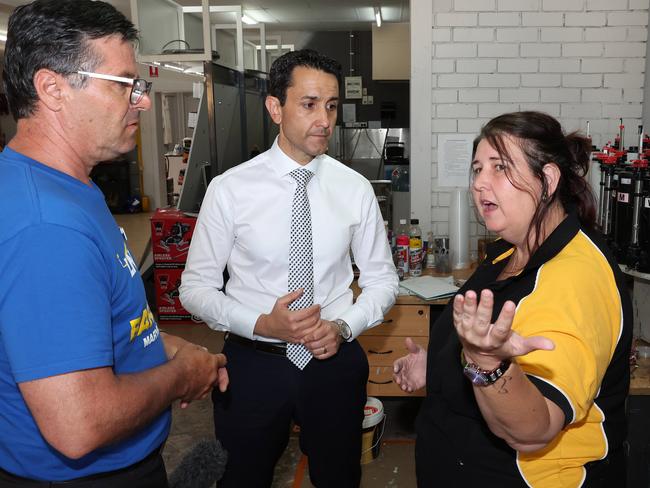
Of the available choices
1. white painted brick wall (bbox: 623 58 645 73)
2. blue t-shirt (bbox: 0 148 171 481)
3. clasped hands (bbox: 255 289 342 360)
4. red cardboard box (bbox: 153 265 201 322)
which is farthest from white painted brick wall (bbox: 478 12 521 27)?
red cardboard box (bbox: 153 265 201 322)

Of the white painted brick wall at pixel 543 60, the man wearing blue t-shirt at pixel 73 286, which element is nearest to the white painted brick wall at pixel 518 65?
the white painted brick wall at pixel 543 60

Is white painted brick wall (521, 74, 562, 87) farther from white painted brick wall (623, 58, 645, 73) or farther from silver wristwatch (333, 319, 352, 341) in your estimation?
silver wristwatch (333, 319, 352, 341)

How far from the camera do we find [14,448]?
41.8 inches

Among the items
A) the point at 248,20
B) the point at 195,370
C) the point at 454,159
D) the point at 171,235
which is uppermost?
the point at 248,20

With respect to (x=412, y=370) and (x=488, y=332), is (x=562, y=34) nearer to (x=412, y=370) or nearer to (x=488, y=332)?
(x=412, y=370)

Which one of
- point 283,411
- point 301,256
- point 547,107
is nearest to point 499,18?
point 547,107

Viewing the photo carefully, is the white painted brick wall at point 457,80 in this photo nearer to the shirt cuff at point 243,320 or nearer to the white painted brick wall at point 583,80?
the white painted brick wall at point 583,80

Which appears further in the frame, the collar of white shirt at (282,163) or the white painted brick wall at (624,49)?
the white painted brick wall at (624,49)

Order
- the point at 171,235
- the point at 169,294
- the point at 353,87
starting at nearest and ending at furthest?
the point at 171,235, the point at 169,294, the point at 353,87

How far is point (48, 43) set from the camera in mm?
1072

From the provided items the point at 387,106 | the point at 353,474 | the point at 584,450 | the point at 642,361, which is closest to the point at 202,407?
the point at 353,474

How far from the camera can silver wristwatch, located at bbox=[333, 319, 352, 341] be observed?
192 centimetres

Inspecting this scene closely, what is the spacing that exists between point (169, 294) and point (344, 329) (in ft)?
11.7

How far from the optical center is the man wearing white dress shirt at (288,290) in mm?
1903
